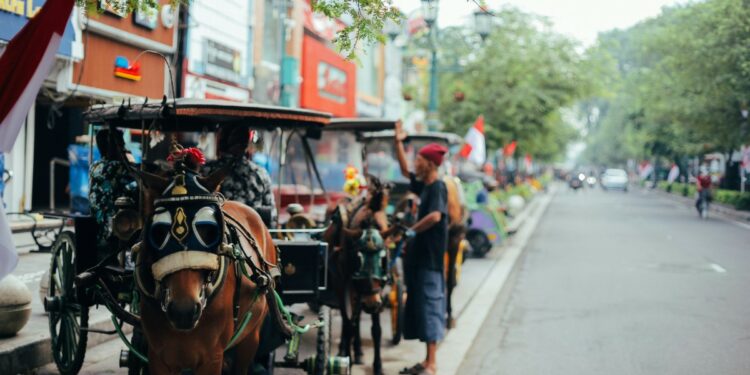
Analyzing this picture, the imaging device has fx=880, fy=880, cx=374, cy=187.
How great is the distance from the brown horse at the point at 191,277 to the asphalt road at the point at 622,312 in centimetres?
379

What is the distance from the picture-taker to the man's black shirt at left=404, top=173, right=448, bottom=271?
26.1 feet

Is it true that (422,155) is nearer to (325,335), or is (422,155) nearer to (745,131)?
(325,335)

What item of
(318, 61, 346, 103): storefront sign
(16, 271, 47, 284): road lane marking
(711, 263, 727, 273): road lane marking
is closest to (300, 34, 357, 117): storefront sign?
(318, 61, 346, 103): storefront sign

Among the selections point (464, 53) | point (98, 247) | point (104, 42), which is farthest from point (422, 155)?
point (464, 53)

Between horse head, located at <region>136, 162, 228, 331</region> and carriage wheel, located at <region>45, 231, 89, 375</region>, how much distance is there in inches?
102

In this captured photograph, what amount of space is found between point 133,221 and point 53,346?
2582mm

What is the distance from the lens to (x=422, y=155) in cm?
807

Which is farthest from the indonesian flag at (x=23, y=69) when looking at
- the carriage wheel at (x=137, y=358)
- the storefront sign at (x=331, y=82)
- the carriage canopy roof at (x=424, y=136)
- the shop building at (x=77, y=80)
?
the storefront sign at (x=331, y=82)

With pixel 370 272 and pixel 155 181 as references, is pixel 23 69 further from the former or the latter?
pixel 370 272

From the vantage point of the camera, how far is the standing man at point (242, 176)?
7.14m

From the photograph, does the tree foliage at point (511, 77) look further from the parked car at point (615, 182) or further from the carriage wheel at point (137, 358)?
the parked car at point (615, 182)

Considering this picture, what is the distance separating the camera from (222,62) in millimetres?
22109

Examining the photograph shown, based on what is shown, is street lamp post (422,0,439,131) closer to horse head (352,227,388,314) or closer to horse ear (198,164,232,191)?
horse head (352,227,388,314)

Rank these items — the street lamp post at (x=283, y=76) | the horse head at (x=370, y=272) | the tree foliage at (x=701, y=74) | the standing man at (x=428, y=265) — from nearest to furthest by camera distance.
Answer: the horse head at (x=370, y=272) < the standing man at (x=428, y=265) < the street lamp post at (x=283, y=76) < the tree foliage at (x=701, y=74)
